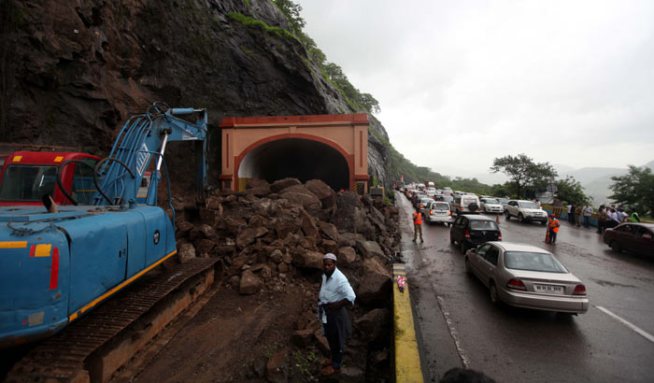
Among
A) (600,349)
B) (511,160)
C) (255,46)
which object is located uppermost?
(255,46)

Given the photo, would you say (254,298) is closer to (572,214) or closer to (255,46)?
(255,46)

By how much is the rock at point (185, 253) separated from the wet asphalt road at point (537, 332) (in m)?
5.86

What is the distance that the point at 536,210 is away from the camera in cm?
2316

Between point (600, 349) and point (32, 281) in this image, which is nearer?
point (32, 281)

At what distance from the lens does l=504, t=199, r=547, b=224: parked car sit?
75.0ft

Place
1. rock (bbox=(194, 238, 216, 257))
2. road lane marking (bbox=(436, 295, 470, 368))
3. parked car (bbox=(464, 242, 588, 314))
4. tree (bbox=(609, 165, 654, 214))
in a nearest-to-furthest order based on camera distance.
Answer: road lane marking (bbox=(436, 295, 470, 368))
parked car (bbox=(464, 242, 588, 314))
rock (bbox=(194, 238, 216, 257))
tree (bbox=(609, 165, 654, 214))

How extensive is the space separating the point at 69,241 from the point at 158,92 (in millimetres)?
16412

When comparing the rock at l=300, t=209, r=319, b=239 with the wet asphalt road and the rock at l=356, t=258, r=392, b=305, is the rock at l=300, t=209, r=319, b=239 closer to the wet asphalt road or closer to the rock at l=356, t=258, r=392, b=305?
the rock at l=356, t=258, r=392, b=305

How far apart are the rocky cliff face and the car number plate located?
16575mm

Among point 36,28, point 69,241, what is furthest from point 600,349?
point 36,28

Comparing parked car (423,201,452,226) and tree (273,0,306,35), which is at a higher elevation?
tree (273,0,306,35)

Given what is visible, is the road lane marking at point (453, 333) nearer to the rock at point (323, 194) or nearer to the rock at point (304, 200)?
the rock at point (304, 200)

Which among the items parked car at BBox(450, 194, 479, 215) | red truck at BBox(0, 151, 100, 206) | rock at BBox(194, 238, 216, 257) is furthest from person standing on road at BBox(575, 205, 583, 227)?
red truck at BBox(0, 151, 100, 206)

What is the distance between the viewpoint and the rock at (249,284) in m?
7.44
